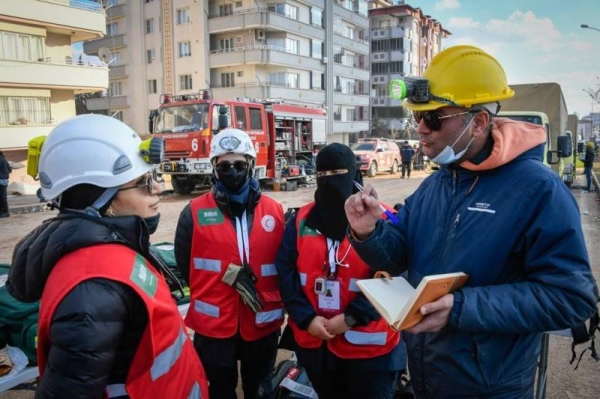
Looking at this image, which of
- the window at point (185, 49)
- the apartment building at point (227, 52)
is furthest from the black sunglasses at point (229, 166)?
the window at point (185, 49)

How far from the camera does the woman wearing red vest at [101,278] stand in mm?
1372

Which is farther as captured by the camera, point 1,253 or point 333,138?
point 333,138

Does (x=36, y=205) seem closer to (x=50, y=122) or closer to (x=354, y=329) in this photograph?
(x=50, y=122)

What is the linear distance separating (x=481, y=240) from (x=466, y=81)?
0.65 m

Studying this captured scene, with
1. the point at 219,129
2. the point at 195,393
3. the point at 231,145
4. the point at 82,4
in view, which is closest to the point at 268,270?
the point at 231,145

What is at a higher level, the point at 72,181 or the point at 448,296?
the point at 72,181

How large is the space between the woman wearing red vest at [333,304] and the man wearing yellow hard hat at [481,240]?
54 cm

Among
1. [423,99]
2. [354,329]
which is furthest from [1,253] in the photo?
[423,99]

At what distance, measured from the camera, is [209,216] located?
9.52ft

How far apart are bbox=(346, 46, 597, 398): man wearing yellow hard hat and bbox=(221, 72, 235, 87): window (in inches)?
1386

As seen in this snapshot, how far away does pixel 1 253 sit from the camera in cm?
821

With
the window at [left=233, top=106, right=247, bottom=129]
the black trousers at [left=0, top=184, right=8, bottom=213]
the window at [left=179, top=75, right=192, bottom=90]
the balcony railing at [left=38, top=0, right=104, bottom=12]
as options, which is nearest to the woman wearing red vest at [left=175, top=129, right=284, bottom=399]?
the black trousers at [left=0, top=184, right=8, bottom=213]

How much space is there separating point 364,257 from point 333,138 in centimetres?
4177

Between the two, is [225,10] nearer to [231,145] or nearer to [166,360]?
[231,145]
